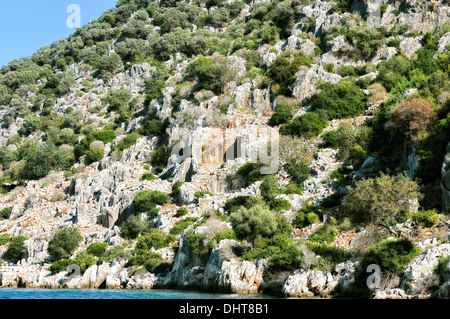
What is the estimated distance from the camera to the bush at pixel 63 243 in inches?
1809

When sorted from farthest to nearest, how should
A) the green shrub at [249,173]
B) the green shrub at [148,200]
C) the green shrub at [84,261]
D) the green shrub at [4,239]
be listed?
the green shrub at [4,239] → the green shrub at [148,200] → the green shrub at [249,173] → the green shrub at [84,261]

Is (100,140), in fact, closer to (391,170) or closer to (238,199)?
(238,199)

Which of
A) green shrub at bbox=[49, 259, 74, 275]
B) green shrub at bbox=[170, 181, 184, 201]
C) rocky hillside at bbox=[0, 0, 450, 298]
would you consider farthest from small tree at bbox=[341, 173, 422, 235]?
green shrub at bbox=[49, 259, 74, 275]

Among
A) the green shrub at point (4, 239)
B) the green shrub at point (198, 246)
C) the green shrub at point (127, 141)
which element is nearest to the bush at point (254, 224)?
the green shrub at point (198, 246)

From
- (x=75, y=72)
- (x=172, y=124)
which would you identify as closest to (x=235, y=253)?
(x=172, y=124)

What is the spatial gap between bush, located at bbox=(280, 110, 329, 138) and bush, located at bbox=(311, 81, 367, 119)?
182 centimetres

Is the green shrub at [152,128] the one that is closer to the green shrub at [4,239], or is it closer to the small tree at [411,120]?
the green shrub at [4,239]

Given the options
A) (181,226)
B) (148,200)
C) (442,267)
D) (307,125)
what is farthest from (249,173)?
(442,267)

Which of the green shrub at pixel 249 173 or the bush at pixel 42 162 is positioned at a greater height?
the bush at pixel 42 162

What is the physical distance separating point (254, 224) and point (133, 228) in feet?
53.7

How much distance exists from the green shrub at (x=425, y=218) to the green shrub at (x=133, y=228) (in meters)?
27.6

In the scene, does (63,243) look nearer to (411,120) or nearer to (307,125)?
(307,125)

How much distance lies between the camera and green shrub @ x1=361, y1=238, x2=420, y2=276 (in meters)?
24.8

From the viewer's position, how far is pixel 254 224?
35.3 m
